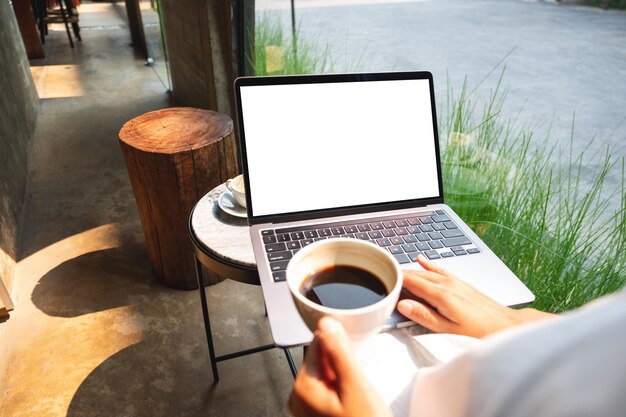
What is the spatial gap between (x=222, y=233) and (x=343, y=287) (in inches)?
24.4

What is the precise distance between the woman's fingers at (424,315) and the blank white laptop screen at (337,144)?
0.36 metres

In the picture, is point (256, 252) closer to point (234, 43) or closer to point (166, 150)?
point (166, 150)

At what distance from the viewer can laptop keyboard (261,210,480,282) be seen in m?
0.90

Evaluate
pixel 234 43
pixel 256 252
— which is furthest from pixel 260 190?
pixel 234 43

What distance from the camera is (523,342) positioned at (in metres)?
0.25

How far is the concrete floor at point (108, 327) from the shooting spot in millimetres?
1432

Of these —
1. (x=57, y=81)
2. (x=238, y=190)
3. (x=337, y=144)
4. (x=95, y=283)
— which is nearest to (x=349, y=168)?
(x=337, y=144)

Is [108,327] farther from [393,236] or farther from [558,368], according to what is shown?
[558,368]

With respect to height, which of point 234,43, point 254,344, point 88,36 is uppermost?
point 234,43

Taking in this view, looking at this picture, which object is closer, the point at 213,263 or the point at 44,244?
the point at 213,263

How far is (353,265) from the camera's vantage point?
60 cm

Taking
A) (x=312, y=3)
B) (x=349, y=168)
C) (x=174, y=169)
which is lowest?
(x=174, y=169)

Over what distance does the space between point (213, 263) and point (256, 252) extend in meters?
0.24

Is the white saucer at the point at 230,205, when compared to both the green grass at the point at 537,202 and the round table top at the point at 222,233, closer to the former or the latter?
the round table top at the point at 222,233
